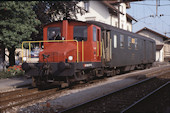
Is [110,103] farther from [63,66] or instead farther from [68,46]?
[68,46]

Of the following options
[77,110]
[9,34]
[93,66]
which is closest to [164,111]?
[77,110]

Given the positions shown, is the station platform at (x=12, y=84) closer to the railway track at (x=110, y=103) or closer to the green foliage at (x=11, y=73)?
the green foliage at (x=11, y=73)

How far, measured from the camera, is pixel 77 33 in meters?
9.90

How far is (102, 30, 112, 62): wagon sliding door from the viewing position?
448 inches

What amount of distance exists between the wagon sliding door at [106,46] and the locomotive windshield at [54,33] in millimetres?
2597

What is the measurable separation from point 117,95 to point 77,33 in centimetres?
359

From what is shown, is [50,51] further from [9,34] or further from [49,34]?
[9,34]

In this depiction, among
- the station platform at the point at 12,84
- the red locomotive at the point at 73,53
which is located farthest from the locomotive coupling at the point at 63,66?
the station platform at the point at 12,84

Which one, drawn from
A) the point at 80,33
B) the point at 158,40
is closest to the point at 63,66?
the point at 80,33

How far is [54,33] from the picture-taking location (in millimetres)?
10156

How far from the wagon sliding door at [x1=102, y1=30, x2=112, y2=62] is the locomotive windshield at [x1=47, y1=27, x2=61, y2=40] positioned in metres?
2.60

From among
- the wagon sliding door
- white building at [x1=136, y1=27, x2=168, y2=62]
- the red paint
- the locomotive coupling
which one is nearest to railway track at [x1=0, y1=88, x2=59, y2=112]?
the locomotive coupling

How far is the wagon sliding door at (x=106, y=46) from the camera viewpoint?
37.3 feet

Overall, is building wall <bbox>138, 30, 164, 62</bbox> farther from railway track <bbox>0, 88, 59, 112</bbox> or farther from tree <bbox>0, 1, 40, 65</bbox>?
railway track <bbox>0, 88, 59, 112</bbox>
